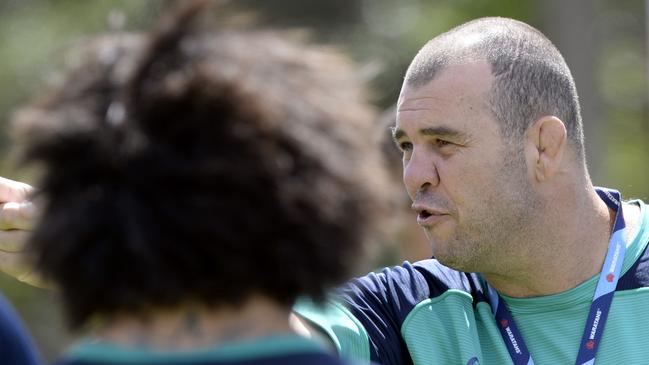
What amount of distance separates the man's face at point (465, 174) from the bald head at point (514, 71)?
0.05 metres

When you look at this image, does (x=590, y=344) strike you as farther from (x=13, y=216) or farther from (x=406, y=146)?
(x=13, y=216)

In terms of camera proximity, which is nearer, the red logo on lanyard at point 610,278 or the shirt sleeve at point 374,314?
the shirt sleeve at point 374,314

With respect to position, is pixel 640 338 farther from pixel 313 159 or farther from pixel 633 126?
pixel 633 126

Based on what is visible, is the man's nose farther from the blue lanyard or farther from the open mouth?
the blue lanyard

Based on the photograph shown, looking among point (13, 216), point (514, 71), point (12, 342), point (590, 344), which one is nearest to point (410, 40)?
point (514, 71)

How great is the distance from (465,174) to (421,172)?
14 centimetres

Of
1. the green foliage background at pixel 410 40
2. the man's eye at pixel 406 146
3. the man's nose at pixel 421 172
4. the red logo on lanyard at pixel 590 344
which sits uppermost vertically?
the man's eye at pixel 406 146

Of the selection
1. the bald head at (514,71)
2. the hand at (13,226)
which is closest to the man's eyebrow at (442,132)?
the bald head at (514,71)

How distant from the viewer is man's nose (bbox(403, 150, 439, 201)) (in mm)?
3768

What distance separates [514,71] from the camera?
3863mm

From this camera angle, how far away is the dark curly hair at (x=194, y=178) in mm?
1722

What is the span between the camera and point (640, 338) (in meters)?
3.53

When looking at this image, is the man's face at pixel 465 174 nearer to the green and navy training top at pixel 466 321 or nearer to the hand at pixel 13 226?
the green and navy training top at pixel 466 321

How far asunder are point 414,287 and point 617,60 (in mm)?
17849
